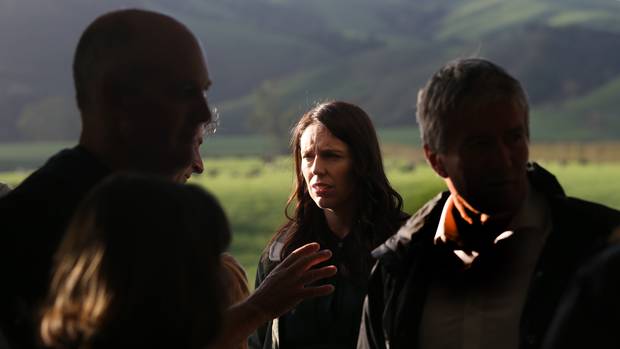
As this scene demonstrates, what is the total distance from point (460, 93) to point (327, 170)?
210 cm

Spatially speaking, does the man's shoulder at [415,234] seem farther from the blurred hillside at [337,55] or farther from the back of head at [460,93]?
the blurred hillside at [337,55]

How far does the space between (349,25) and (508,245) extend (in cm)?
16491

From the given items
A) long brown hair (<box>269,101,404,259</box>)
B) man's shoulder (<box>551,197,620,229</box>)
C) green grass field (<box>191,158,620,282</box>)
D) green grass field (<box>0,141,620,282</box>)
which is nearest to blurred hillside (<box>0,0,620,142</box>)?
green grass field (<box>0,141,620,282</box>)

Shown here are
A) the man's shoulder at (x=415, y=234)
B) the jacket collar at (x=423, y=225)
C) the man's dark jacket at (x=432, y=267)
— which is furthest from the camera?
the man's shoulder at (x=415, y=234)

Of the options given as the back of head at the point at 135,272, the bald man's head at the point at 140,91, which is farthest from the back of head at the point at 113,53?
the back of head at the point at 135,272

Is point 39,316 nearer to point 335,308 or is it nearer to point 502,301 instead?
point 502,301

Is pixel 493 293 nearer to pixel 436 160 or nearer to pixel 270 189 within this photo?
pixel 436 160

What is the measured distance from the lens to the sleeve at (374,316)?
10.2ft

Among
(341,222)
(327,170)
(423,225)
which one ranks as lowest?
(341,222)

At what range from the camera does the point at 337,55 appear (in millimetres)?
143875

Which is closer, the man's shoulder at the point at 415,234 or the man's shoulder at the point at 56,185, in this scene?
the man's shoulder at the point at 56,185

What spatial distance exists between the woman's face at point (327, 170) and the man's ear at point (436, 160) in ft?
6.09

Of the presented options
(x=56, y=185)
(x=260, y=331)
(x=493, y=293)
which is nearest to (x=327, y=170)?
(x=260, y=331)

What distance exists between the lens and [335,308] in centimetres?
462
